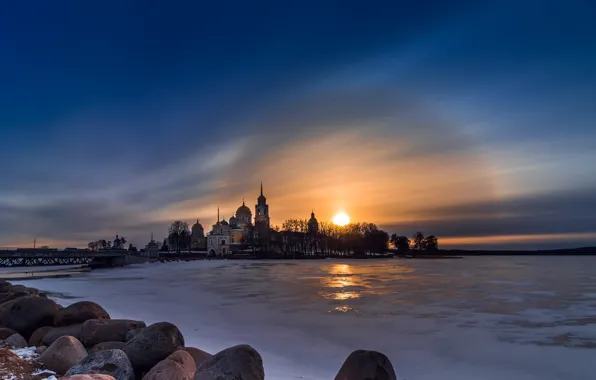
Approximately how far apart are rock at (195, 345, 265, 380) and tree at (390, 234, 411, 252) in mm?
179013

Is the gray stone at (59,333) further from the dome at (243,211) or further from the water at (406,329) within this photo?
the dome at (243,211)

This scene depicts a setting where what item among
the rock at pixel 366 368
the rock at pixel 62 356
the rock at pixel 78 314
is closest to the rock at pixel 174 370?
the rock at pixel 62 356

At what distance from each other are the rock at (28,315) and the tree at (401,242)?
578ft

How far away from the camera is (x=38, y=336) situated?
10500 mm

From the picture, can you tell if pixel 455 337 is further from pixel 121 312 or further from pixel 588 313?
pixel 121 312

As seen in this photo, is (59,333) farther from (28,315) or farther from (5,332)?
(28,315)

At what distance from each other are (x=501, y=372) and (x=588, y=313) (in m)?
10.6

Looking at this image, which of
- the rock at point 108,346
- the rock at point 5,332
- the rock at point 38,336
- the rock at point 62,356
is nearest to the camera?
the rock at point 62,356

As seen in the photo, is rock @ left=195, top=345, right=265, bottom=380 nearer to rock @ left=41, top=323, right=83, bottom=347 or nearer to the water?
the water

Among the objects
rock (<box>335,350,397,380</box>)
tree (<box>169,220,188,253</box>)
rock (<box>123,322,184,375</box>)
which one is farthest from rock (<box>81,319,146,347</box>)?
tree (<box>169,220,188,253</box>)

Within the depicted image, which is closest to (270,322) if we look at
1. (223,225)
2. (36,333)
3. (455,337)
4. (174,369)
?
(455,337)

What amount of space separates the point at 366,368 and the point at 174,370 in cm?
304

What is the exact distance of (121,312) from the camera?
698 inches

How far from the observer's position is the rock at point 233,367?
6.18 metres
